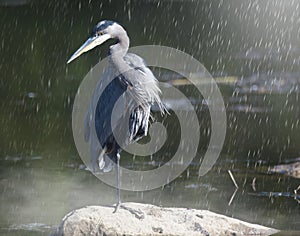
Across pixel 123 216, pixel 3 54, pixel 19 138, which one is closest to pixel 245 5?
pixel 3 54

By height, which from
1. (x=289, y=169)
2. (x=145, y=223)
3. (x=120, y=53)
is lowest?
(x=289, y=169)

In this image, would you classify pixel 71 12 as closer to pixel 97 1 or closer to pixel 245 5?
pixel 97 1

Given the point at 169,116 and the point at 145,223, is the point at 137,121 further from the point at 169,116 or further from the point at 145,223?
the point at 169,116

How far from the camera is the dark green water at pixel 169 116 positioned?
704cm

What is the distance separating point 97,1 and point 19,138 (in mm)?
6850

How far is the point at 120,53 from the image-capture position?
6090 mm

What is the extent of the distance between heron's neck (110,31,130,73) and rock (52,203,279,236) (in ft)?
3.32

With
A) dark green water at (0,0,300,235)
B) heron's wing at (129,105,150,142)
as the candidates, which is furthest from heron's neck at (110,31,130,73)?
dark green water at (0,0,300,235)

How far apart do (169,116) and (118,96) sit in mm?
3640

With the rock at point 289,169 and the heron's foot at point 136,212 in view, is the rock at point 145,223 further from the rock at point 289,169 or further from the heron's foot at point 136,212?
the rock at point 289,169

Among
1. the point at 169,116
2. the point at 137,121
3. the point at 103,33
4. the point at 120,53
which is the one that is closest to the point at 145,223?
the point at 137,121

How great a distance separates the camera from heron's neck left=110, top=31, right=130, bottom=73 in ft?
19.8

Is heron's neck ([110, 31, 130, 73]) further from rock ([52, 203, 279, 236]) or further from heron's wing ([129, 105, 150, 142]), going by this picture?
rock ([52, 203, 279, 236])

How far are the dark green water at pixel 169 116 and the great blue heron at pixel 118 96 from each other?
2.88 feet
